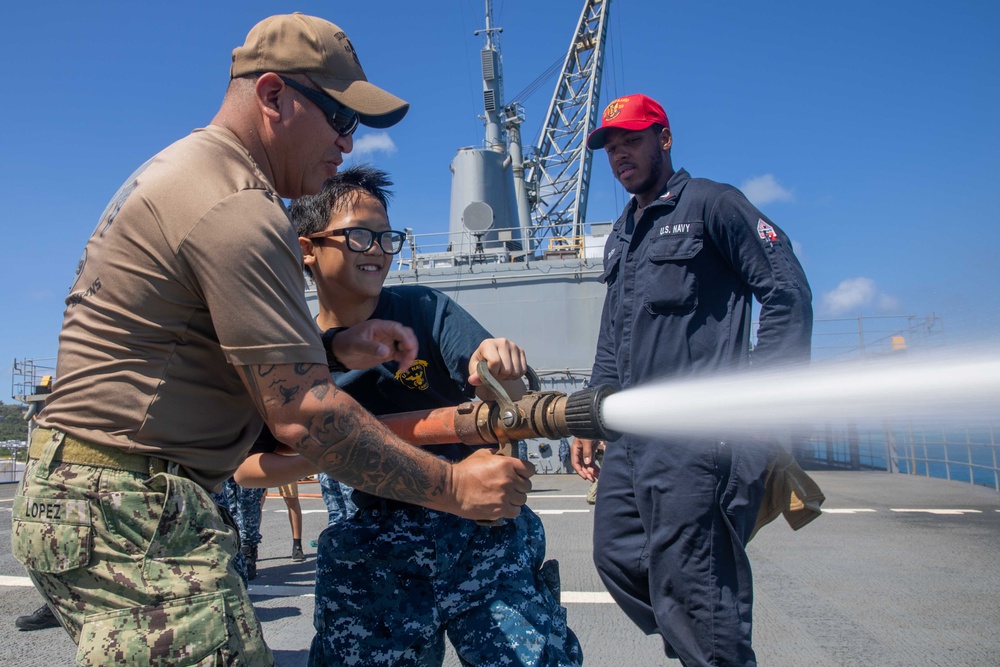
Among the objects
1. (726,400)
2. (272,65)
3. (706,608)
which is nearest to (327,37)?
(272,65)

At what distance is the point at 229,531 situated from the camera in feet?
4.98

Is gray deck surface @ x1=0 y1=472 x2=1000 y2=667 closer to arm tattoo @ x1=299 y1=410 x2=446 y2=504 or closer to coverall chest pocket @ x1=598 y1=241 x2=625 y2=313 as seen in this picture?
coverall chest pocket @ x1=598 y1=241 x2=625 y2=313

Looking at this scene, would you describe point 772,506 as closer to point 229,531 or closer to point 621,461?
point 621,461

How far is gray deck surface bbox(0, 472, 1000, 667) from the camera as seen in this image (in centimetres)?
347

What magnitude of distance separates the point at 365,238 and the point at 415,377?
18.9 inches

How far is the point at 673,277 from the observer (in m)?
2.69

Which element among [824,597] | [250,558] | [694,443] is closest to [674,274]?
[694,443]

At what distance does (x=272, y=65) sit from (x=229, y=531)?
1.03 meters

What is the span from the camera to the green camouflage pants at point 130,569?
132cm

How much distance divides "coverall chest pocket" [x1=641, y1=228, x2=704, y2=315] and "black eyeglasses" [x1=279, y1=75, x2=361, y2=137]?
4.49 ft

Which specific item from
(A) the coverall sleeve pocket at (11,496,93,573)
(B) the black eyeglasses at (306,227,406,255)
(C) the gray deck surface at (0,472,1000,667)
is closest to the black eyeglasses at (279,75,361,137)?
(B) the black eyeglasses at (306,227,406,255)

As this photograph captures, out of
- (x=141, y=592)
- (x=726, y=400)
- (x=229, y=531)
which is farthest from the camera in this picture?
(x=726, y=400)

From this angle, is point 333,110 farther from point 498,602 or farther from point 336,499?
point 336,499

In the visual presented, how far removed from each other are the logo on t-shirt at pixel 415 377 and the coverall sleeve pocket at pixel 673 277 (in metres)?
0.94
